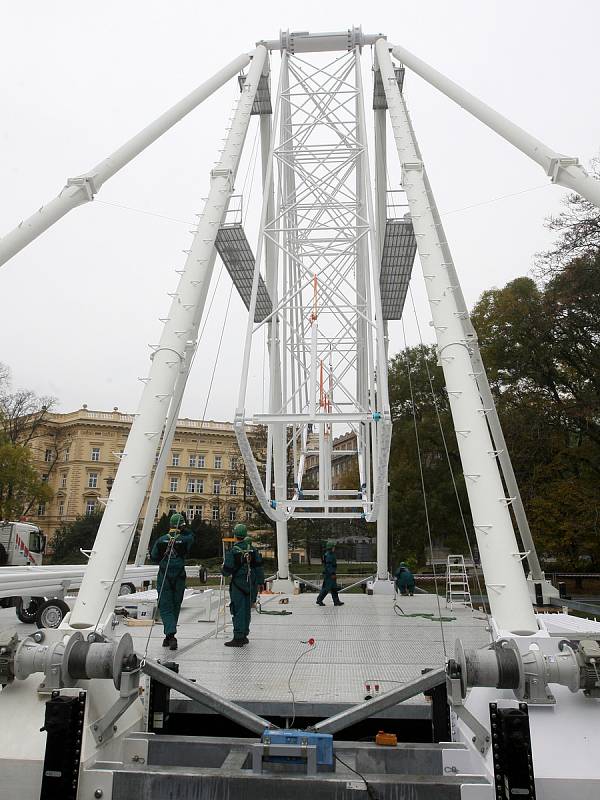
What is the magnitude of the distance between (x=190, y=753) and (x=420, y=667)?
123 inches

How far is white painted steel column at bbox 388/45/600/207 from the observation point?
26.6 ft

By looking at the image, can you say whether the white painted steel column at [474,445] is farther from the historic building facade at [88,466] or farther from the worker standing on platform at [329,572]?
the historic building facade at [88,466]

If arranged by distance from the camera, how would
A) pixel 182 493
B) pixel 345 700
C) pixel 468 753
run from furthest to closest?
pixel 182 493 < pixel 345 700 < pixel 468 753

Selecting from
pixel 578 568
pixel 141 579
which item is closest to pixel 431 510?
pixel 578 568

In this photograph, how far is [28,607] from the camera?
44.0ft

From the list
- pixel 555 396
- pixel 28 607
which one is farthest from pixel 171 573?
pixel 555 396

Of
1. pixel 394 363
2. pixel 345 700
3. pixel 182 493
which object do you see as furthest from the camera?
pixel 182 493

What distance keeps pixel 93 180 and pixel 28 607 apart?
9.23 m

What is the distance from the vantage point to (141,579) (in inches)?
584

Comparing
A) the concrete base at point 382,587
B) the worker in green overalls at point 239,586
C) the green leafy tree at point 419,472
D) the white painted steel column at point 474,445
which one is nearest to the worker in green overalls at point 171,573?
the worker in green overalls at point 239,586

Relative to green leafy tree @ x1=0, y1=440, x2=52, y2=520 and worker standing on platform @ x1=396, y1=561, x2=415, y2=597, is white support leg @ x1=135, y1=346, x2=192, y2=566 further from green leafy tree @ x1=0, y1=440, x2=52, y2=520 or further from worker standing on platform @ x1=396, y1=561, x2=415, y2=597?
green leafy tree @ x1=0, y1=440, x2=52, y2=520

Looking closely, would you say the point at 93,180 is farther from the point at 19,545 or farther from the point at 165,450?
the point at 19,545

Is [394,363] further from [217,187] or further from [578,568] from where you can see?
[217,187]

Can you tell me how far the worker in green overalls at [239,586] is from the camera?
345 inches
